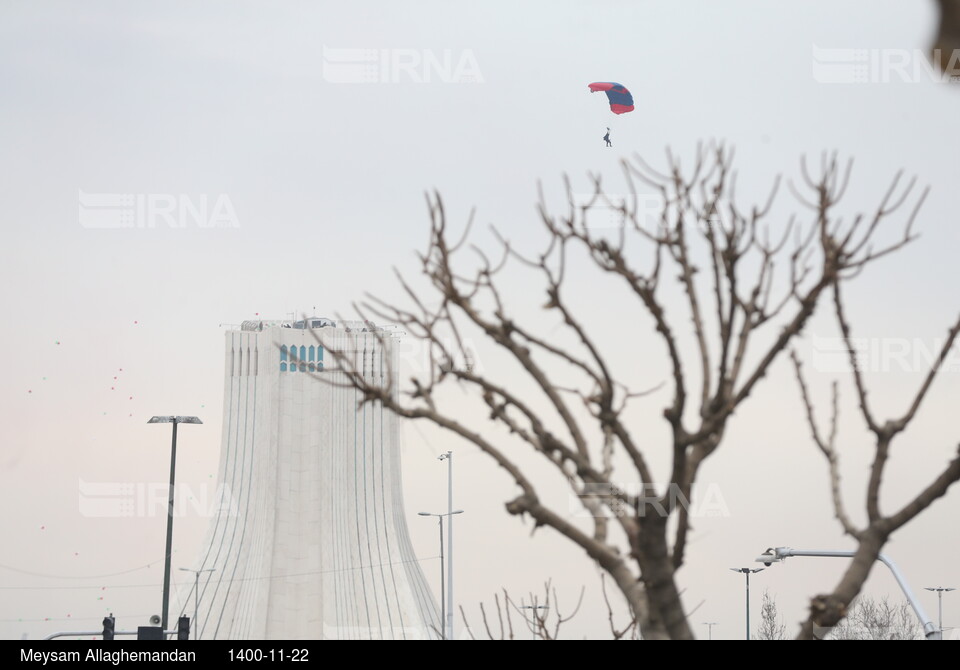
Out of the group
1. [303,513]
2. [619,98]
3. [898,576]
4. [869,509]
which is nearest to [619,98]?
[619,98]

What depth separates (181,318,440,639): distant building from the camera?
46.9 m

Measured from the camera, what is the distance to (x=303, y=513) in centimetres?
5391

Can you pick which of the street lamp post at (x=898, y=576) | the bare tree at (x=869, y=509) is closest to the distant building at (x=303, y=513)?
the street lamp post at (x=898, y=576)

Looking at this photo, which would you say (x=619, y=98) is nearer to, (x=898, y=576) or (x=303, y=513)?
(x=898, y=576)

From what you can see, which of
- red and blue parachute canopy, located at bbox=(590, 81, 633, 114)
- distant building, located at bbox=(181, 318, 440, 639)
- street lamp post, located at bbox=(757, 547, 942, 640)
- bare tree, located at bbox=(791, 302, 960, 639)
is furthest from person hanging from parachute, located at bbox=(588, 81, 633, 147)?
distant building, located at bbox=(181, 318, 440, 639)

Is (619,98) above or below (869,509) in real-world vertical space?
above

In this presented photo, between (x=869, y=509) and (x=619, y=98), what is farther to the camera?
(x=619, y=98)

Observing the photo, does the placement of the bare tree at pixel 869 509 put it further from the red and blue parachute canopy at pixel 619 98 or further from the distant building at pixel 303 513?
the distant building at pixel 303 513

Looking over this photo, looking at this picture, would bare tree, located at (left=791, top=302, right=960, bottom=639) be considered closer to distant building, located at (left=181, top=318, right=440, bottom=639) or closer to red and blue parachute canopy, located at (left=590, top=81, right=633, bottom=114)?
red and blue parachute canopy, located at (left=590, top=81, right=633, bottom=114)

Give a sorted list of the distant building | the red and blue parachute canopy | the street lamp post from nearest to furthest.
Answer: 1. the street lamp post
2. the red and blue parachute canopy
3. the distant building
